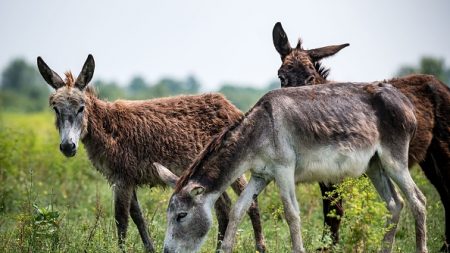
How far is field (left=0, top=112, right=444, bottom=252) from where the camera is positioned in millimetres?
5954

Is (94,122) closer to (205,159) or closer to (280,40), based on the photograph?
(205,159)

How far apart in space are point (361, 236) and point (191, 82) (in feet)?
329

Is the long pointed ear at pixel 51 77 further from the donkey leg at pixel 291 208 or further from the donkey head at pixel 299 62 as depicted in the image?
the donkey leg at pixel 291 208

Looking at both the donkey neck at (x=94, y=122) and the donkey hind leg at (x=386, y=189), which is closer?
the donkey hind leg at (x=386, y=189)

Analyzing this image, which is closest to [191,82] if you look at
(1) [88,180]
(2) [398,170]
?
(1) [88,180]

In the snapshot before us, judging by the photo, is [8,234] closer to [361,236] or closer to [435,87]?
[361,236]

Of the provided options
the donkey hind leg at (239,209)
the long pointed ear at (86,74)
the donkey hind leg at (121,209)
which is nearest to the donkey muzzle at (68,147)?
the donkey hind leg at (121,209)

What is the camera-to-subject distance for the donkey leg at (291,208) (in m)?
6.24

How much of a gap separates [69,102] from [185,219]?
2746 millimetres

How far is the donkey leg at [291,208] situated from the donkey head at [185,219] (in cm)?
84

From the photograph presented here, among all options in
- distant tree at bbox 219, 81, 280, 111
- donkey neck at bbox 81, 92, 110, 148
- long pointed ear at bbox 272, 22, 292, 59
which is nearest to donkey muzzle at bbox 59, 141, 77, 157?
donkey neck at bbox 81, 92, 110, 148

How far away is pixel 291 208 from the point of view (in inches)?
247

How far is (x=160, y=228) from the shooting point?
355 inches

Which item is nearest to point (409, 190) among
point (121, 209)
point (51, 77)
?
point (121, 209)
